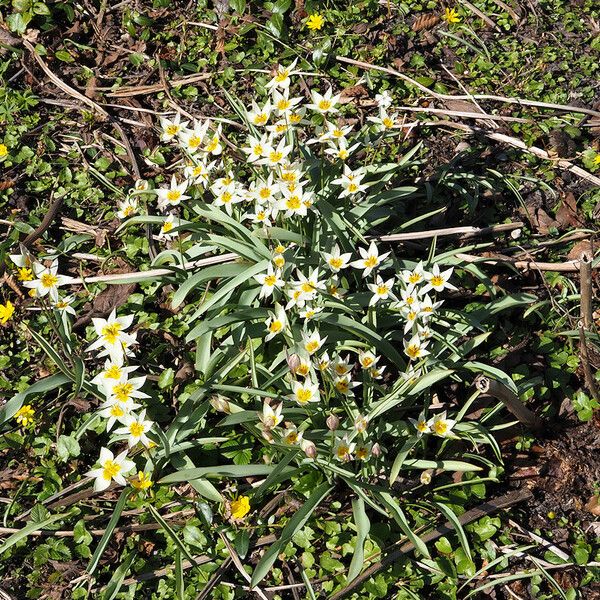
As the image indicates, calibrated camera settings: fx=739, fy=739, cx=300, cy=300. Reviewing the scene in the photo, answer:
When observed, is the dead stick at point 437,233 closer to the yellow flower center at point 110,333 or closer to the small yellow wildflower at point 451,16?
the yellow flower center at point 110,333

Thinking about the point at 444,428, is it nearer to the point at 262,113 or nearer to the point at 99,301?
the point at 262,113

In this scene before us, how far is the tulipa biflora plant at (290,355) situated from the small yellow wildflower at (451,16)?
4.70ft

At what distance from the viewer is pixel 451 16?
393cm

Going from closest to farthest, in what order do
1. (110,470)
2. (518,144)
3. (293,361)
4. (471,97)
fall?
(293,361)
(110,470)
(518,144)
(471,97)

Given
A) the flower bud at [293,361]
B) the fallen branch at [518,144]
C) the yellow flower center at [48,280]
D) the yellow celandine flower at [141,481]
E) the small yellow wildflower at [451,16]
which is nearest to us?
the flower bud at [293,361]

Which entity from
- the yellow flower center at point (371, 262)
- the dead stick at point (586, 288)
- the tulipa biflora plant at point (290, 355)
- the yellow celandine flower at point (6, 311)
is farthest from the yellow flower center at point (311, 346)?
the yellow celandine flower at point (6, 311)

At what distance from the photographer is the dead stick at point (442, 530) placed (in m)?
2.18

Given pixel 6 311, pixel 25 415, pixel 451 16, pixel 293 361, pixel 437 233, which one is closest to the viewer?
pixel 293 361

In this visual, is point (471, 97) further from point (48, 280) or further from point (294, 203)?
point (48, 280)

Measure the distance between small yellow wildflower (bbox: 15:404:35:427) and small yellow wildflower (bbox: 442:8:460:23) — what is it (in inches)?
113

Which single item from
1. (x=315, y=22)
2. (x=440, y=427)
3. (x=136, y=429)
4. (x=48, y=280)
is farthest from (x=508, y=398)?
(x=315, y=22)

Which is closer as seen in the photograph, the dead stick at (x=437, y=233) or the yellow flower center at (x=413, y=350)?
the yellow flower center at (x=413, y=350)

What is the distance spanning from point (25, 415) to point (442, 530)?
148 cm

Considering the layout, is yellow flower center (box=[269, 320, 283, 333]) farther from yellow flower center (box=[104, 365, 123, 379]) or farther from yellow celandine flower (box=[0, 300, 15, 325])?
yellow celandine flower (box=[0, 300, 15, 325])
